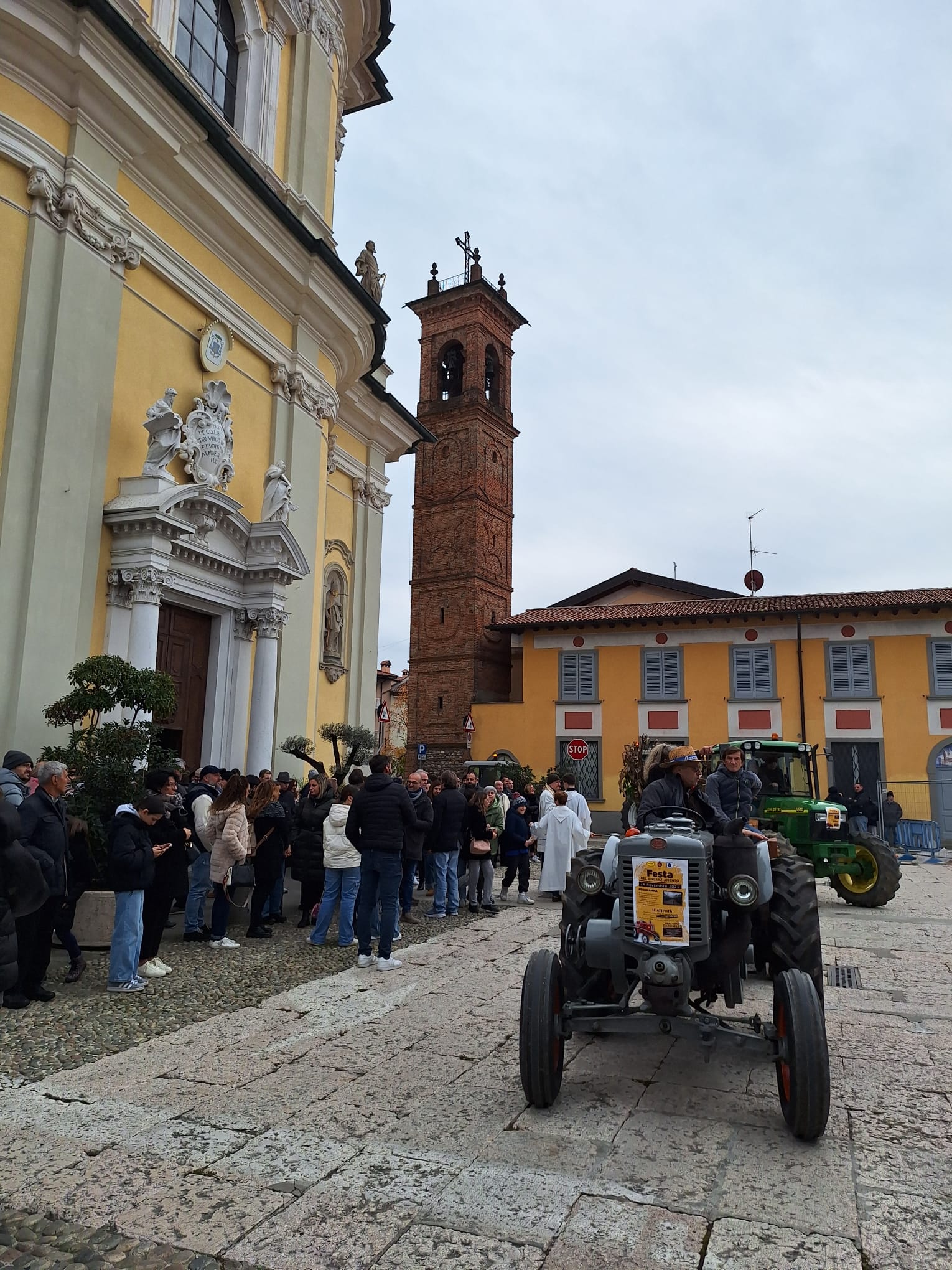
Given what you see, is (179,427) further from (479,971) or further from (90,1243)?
(90,1243)

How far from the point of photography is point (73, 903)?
673cm

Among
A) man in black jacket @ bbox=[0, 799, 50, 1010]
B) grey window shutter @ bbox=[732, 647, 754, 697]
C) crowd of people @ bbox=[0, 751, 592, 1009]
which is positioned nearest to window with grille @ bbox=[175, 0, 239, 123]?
crowd of people @ bbox=[0, 751, 592, 1009]

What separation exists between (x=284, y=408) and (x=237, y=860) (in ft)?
30.0

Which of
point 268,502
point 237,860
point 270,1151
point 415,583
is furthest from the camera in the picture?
point 415,583

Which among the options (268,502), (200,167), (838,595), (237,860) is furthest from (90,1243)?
(838,595)

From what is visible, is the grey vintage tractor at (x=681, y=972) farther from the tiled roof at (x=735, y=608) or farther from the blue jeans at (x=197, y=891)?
the tiled roof at (x=735, y=608)

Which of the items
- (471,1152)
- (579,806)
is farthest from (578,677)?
(471,1152)

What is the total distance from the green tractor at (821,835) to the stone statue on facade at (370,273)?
40.7 ft

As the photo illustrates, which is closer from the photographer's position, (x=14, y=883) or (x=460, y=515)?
(x=14, y=883)

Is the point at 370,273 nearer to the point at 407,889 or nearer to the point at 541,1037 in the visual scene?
the point at 407,889

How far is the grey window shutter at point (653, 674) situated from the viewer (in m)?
28.7

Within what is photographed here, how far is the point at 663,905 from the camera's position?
408 centimetres

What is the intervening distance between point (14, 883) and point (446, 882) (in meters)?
6.13

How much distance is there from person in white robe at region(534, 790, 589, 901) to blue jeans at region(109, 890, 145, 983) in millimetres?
6407
